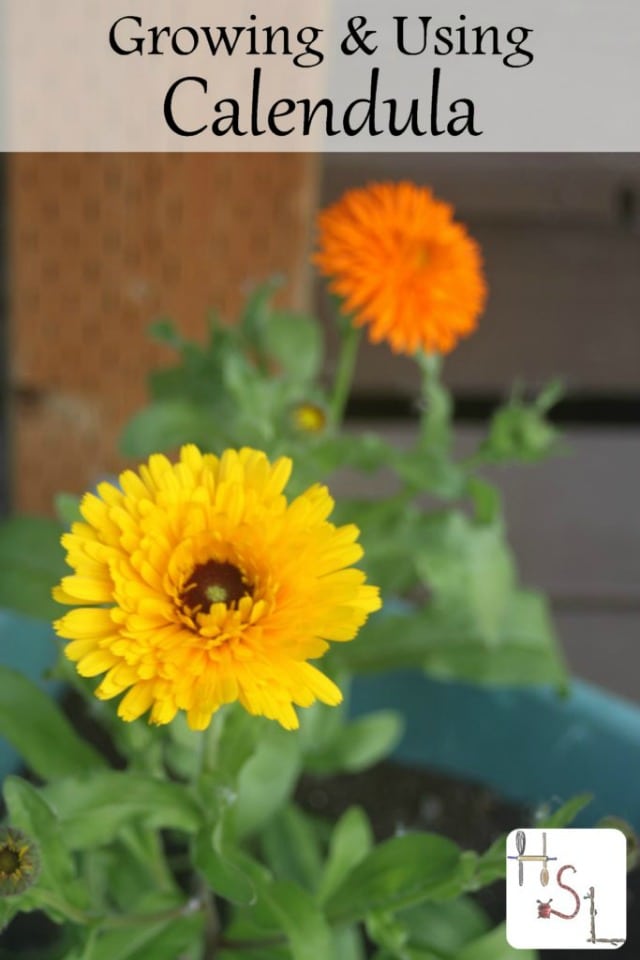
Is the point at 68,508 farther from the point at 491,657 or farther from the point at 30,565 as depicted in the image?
the point at 491,657

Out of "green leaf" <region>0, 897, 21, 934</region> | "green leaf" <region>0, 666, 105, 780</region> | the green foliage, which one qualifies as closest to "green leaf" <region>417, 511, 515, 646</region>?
the green foliage

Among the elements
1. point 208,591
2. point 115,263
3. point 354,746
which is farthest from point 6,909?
point 115,263

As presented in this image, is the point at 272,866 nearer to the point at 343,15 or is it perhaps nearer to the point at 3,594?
the point at 3,594

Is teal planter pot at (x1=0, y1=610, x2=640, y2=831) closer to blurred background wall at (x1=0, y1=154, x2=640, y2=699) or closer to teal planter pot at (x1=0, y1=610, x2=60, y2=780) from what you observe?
teal planter pot at (x1=0, y1=610, x2=60, y2=780)

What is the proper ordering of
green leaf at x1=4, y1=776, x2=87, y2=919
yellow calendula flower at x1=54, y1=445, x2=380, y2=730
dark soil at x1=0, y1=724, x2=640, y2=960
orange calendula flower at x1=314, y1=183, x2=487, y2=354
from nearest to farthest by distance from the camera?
yellow calendula flower at x1=54, y1=445, x2=380, y2=730
green leaf at x1=4, y1=776, x2=87, y2=919
orange calendula flower at x1=314, y1=183, x2=487, y2=354
dark soil at x1=0, y1=724, x2=640, y2=960

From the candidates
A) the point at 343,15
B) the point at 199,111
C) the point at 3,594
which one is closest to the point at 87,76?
the point at 199,111

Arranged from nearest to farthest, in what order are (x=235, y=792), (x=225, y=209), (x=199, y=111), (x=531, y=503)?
(x=235, y=792) → (x=199, y=111) → (x=225, y=209) → (x=531, y=503)

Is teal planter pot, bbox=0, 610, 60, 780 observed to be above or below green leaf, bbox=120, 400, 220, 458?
below
